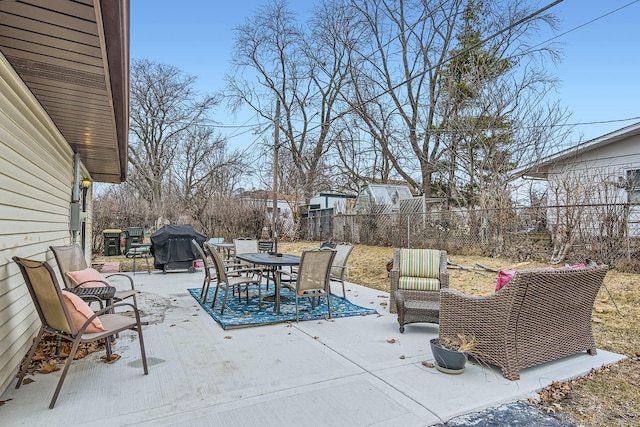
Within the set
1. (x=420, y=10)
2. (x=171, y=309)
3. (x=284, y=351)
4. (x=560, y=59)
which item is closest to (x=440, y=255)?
(x=284, y=351)

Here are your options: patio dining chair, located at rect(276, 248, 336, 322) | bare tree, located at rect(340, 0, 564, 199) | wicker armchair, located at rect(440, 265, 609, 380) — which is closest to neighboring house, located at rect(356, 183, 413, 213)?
bare tree, located at rect(340, 0, 564, 199)

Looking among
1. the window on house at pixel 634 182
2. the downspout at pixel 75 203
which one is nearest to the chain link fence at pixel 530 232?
the window on house at pixel 634 182

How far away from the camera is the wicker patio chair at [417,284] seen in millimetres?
4176

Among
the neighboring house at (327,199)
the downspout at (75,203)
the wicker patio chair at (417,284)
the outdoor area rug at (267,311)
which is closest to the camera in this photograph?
the wicker patio chair at (417,284)

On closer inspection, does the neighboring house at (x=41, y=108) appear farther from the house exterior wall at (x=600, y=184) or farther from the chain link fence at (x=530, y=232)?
the house exterior wall at (x=600, y=184)

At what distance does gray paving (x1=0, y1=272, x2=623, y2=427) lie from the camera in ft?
7.80

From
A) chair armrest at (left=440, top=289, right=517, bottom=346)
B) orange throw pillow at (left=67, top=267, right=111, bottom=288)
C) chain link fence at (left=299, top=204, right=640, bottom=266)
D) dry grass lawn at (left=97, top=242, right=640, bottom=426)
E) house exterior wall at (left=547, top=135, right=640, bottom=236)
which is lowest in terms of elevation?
dry grass lawn at (left=97, top=242, right=640, bottom=426)

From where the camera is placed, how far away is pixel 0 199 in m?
2.76

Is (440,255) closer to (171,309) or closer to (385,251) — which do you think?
(171,309)

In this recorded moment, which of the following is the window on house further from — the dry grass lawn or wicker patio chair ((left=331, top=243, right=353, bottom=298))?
wicker patio chair ((left=331, top=243, right=353, bottom=298))

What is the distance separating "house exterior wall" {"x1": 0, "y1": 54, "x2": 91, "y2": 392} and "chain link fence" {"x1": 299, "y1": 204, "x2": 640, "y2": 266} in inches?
265

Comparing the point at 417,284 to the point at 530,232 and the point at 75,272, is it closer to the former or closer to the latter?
the point at 75,272

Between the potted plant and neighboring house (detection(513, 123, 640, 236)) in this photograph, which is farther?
neighboring house (detection(513, 123, 640, 236))

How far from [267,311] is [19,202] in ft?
9.97
